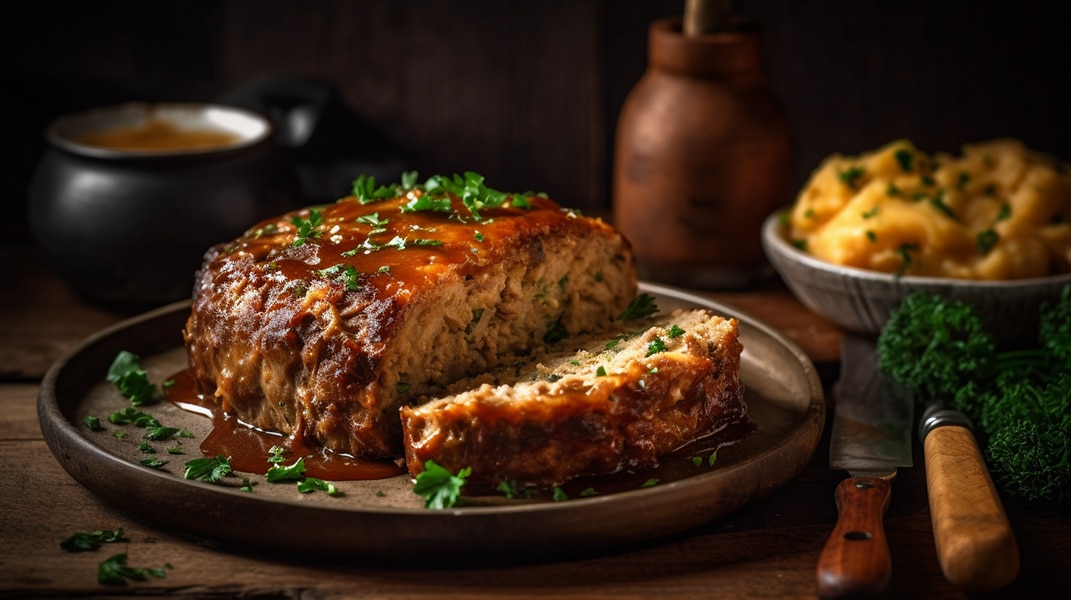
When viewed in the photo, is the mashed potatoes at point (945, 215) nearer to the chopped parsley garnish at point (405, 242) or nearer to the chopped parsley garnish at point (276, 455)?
the chopped parsley garnish at point (405, 242)

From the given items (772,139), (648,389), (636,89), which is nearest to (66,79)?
(636,89)

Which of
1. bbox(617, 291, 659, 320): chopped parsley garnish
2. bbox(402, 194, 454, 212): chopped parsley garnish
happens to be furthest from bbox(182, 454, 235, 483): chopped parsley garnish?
bbox(617, 291, 659, 320): chopped parsley garnish

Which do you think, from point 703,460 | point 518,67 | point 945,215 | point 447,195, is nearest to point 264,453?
point 447,195

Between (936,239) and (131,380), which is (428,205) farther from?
(936,239)

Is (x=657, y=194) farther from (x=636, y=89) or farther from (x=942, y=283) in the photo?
(x=942, y=283)

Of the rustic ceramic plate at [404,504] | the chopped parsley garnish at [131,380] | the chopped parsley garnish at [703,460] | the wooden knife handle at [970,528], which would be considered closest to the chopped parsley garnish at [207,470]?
the rustic ceramic plate at [404,504]

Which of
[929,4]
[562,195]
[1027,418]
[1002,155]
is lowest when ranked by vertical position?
[562,195]

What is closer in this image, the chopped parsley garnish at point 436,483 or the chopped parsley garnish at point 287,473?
the chopped parsley garnish at point 436,483
